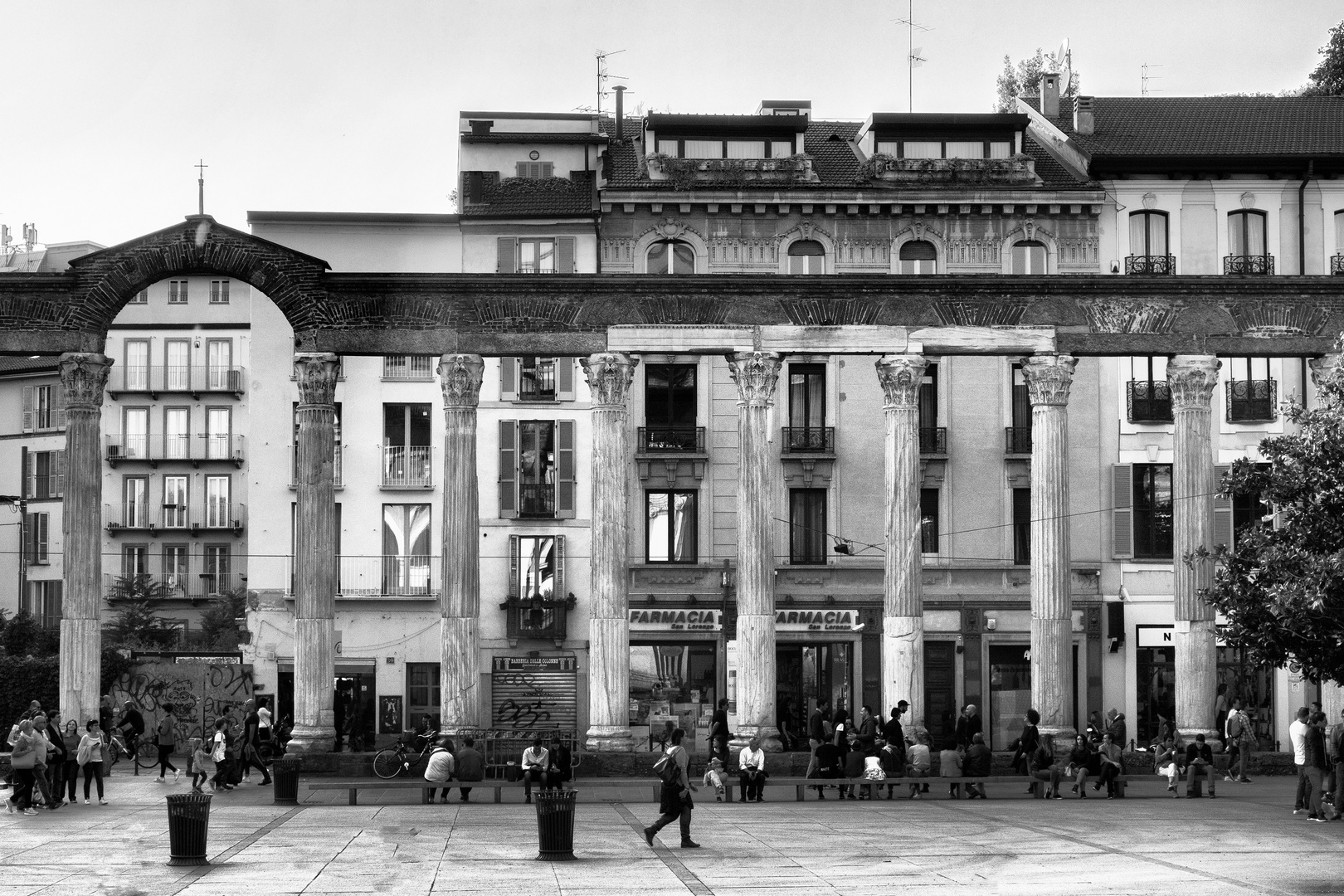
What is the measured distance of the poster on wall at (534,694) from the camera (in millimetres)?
55656

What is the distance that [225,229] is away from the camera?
42.8 meters

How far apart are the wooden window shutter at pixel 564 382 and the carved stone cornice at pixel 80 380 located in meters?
17.1

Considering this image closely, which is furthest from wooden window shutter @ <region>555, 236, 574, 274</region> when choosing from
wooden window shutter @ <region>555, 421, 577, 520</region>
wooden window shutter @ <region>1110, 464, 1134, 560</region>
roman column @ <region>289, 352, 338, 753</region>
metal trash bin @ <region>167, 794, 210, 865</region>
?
metal trash bin @ <region>167, 794, 210, 865</region>

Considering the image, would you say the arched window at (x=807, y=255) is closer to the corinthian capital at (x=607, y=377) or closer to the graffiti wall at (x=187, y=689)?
the corinthian capital at (x=607, y=377)

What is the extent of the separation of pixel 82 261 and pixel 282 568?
16.6 meters

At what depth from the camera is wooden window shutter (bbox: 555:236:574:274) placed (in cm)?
5591

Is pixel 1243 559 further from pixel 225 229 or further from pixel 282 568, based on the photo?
pixel 282 568

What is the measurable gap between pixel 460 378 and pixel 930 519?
18.5 m

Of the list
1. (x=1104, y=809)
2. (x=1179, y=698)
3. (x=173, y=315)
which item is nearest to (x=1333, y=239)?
(x=1179, y=698)

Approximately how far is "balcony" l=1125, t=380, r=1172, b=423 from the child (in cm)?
2241

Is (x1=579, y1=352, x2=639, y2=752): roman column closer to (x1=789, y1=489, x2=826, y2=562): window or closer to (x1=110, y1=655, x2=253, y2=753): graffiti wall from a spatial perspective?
(x1=789, y1=489, x2=826, y2=562): window

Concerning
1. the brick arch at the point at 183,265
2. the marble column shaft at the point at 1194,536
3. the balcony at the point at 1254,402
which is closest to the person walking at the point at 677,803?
the marble column shaft at the point at 1194,536

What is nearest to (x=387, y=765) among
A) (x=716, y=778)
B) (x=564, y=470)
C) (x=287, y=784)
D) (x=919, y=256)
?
(x=287, y=784)

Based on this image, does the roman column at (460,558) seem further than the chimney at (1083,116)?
No
